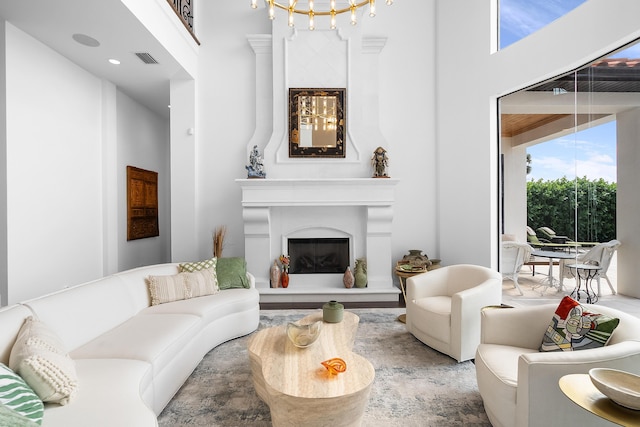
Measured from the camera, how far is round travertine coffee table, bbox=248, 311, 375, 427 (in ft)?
5.46

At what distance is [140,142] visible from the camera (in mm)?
5438

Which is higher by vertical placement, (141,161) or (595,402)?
(141,161)

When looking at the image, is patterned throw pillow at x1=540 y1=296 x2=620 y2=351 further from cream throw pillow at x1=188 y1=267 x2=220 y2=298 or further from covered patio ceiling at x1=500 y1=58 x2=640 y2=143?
cream throw pillow at x1=188 y1=267 x2=220 y2=298

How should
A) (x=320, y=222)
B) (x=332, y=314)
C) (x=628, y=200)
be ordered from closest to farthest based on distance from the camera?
(x=332, y=314) → (x=628, y=200) → (x=320, y=222)

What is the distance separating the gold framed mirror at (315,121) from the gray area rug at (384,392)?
8.74 feet

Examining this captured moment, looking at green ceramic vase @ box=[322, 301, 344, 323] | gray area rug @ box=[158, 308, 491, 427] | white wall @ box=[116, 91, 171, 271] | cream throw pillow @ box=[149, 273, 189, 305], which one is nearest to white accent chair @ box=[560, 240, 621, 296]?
gray area rug @ box=[158, 308, 491, 427]

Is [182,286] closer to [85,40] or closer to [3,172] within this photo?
[3,172]

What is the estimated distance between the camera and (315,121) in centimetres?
468

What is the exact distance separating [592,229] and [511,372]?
2.13m

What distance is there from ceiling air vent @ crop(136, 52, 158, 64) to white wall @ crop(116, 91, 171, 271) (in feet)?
3.90

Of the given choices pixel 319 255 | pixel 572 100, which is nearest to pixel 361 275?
pixel 319 255

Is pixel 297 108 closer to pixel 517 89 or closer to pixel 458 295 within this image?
pixel 517 89

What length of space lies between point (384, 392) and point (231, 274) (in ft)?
6.59

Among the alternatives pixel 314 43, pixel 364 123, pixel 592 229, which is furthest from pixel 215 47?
pixel 592 229
